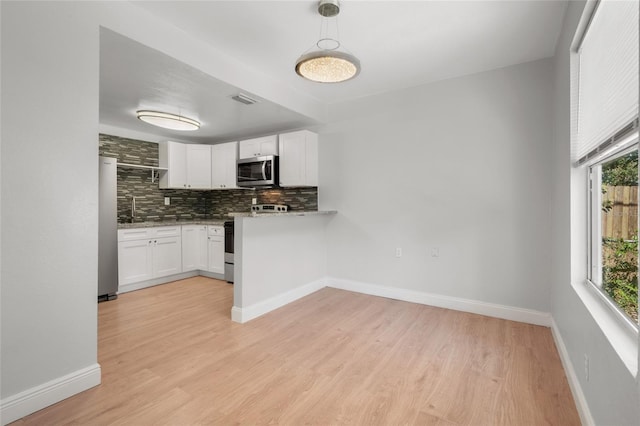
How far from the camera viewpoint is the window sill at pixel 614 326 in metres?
1.06

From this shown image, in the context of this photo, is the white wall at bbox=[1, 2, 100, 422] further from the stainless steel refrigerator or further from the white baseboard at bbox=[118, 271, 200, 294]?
the white baseboard at bbox=[118, 271, 200, 294]

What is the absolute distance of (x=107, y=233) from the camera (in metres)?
3.78

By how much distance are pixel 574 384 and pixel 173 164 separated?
543 cm

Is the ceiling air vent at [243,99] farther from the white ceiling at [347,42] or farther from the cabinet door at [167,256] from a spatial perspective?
the cabinet door at [167,256]

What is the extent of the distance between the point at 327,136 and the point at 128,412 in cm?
360

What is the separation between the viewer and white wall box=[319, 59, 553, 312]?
115 inches

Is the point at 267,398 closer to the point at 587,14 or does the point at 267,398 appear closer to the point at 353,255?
the point at 353,255

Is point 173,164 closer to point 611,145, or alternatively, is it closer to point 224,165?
point 224,165

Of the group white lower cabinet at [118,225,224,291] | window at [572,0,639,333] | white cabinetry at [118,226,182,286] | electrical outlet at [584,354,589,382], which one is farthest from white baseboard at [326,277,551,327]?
white cabinetry at [118,226,182,286]

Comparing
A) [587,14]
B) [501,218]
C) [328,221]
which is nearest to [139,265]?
[328,221]

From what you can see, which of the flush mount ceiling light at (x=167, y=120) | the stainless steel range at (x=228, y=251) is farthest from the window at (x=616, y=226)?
the flush mount ceiling light at (x=167, y=120)

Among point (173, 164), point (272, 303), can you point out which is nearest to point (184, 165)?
point (173, 164)

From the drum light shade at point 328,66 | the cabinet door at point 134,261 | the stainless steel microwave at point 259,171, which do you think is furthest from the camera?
the stainless steel microwave at point 259,171

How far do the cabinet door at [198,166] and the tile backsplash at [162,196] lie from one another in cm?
45
